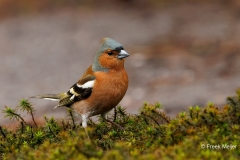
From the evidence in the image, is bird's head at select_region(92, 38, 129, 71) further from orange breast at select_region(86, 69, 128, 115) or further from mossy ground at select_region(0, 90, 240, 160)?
mossy ground at select_region(0, 90, 240, 160)

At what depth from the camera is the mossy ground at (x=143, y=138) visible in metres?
4.20

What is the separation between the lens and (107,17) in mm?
16688

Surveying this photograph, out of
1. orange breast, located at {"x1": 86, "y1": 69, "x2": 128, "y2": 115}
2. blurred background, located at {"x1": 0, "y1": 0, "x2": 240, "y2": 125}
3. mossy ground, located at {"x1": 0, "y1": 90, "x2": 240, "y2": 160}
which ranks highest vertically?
blurred background, located at {"x1": 0, "y1": 0, "x2": 240, "y2": 125}

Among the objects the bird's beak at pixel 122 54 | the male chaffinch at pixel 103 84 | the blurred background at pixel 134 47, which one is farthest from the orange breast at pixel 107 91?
the blurred background at pixel 134 47

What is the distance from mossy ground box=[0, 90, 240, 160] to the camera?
4195 millimetres

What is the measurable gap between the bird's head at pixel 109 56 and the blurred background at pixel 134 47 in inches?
150

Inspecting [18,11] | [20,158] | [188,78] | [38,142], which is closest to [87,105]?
[38,142]

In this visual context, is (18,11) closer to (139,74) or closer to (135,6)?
(135,6)

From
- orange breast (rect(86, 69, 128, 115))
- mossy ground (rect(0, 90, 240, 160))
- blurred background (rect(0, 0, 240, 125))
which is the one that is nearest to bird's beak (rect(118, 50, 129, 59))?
orange breast (rect(86, 69, 128, 115))

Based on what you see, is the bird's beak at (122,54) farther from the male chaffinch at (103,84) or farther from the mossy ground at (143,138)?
the mossy ground at (143,138)

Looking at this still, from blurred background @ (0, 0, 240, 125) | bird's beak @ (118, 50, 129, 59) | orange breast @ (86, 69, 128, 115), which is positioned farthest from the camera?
blurred background @ (0, 0, 240, 125)

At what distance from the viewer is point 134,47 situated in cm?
1409

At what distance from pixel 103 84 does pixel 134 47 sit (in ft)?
25.9

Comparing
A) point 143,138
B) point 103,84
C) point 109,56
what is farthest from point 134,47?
point 143,138
